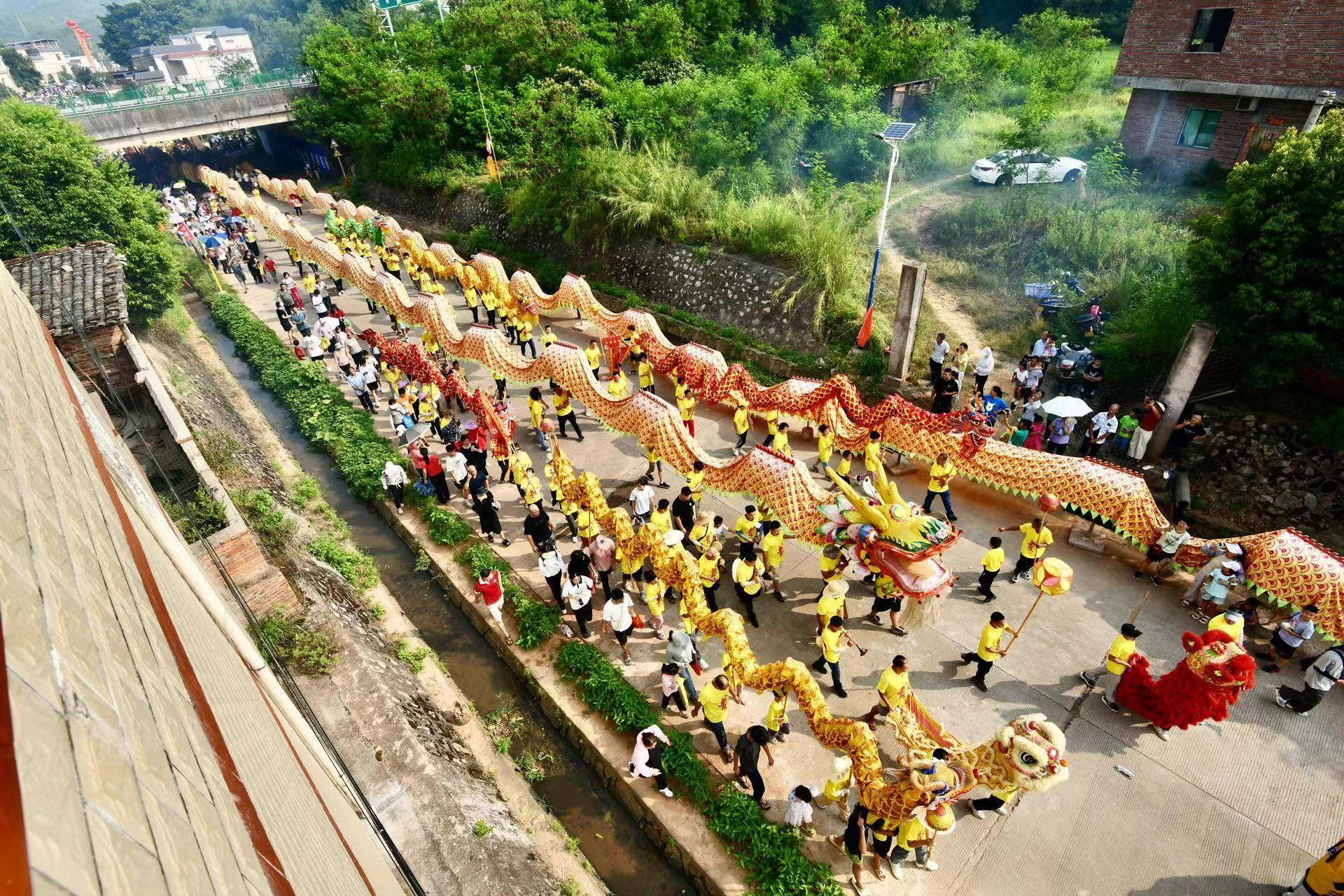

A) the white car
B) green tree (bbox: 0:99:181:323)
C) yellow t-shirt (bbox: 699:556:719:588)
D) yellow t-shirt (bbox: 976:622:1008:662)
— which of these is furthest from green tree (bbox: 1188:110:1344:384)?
green tree (bbox: 0:99:181:323)

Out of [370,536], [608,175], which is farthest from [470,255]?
[370,536]

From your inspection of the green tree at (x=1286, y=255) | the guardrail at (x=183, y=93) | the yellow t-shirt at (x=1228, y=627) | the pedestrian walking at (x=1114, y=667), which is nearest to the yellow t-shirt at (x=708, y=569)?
the pedestrian walking at (x=1114, y=667)

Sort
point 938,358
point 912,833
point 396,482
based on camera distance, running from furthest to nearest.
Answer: point 938,358 < point 396,482 < point 912,833

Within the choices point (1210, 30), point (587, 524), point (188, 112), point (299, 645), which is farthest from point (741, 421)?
point (188, 112)

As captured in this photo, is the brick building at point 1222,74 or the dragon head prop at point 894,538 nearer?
the dragon head prop at point 894,538

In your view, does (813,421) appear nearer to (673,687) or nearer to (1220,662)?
(673,687)

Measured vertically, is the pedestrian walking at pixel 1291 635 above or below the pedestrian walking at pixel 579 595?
below

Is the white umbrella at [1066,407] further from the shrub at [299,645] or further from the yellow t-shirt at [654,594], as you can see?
the shrub at [299,645]
